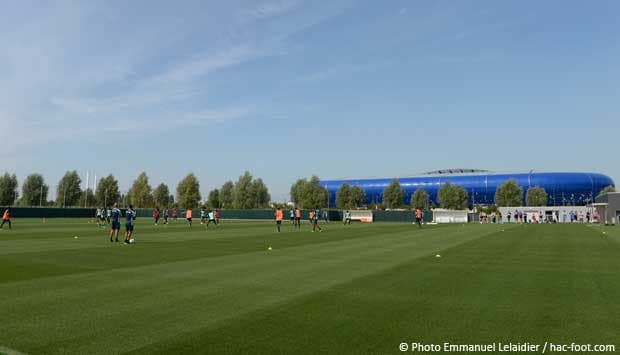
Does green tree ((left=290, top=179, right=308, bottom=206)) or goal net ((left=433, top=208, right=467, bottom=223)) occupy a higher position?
green tree ((left=290, top=179, right=308, bottom=206))

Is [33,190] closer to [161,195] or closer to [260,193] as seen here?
[161,195]

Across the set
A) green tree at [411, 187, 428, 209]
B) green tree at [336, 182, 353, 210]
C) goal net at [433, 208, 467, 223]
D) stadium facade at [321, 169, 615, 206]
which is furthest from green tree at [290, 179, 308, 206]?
goal net at [433, 208, 467, 223]

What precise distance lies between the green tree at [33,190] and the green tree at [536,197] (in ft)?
480

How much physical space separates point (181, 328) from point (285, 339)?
5.47ft

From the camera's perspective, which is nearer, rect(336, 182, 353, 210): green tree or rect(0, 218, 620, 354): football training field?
rect(0, 218, 620, 354): football training field

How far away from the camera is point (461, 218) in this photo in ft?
264

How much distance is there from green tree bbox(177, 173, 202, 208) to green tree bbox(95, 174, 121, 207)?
83.1 ft

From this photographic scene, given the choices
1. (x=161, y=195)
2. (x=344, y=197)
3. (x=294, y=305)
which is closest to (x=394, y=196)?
(x=344, y=197)

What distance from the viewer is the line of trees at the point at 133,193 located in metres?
127

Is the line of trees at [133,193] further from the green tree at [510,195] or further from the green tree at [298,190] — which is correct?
the green tree at [510,195]

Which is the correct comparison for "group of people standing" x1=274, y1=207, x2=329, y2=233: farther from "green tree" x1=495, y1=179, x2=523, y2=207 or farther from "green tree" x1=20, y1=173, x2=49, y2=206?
"green tree" x1=20, y1=173, x2=49, y2=206

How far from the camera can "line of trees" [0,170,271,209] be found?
12694 cm

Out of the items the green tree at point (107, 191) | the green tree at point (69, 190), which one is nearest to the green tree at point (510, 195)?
the green tree at point (107, 191)

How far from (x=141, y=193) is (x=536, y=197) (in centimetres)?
11641
